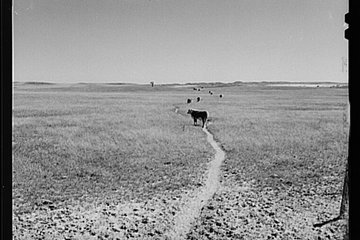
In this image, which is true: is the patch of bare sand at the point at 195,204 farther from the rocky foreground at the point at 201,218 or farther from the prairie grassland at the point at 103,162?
the prairie grassland at the point at 103,162

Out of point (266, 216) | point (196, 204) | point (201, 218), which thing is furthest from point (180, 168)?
point (266, 216)

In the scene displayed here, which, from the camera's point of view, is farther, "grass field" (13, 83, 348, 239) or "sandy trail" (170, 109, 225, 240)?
"grass field" (13, 83, 348, 239)

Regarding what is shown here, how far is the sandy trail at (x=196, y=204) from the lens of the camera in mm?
3363

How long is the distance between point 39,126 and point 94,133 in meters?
2.41

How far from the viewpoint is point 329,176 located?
511 cm

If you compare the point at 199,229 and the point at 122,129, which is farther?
the point at 122,129

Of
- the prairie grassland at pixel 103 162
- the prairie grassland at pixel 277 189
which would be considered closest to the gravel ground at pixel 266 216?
the prairie grassland at pixel 277 189

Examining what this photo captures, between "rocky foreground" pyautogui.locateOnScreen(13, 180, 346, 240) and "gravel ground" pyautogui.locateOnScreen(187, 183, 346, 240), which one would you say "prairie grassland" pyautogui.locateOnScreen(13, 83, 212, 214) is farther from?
"gravel ground" pyautogui.locateOnScreen(187, 183, 346, 240)

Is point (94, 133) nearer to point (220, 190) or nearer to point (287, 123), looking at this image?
point (220, 190)

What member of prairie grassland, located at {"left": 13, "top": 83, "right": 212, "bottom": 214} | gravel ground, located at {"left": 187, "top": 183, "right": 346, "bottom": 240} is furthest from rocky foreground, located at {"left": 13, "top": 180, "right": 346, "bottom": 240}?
prairie grassland, located at {"left": 13, "top": 83, "right": 212, "bottom": 214}

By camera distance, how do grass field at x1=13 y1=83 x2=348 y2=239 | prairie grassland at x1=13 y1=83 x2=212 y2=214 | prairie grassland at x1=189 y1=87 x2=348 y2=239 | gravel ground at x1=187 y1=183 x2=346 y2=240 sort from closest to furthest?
gravel ground at x1=187 y1=183 x2=346 y2=240 → prairie grassland at x1=189 y1=87 x2=348 y2=239 → grass field at x1=13 y1=83 x2=348 y2=239 → prairie grassland at x1=13 y1=83 x2=212 y2=214

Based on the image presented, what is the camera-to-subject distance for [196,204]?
13.5 ft

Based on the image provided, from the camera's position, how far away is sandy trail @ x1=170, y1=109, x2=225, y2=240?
3.36 meters
